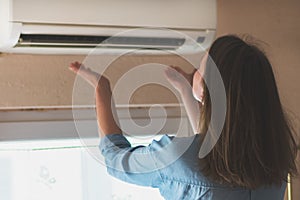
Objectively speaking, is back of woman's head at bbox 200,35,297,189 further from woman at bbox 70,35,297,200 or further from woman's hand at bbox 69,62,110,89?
woman's hand at bbox 69,62,110,89

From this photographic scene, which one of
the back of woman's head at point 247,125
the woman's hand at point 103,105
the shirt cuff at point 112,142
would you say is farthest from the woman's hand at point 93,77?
the back of woman's head at point 247,125

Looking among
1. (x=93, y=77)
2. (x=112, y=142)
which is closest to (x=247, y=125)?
(x=112, y=142)

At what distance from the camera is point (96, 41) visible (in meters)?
1.28

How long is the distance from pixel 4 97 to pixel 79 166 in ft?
0.99

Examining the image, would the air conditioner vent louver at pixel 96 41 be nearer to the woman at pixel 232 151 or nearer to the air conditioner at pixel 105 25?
the air conditioner at pixel 105 25

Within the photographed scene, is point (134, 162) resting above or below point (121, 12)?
below

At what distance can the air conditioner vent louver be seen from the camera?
1219mm

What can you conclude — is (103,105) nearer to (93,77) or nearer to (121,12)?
(93,77)

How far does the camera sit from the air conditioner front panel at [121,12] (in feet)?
3.76

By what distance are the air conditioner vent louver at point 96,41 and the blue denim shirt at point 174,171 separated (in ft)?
1.01

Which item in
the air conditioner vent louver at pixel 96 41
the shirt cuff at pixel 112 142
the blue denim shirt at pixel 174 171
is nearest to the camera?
the blue denim shirt at pixel 174 171

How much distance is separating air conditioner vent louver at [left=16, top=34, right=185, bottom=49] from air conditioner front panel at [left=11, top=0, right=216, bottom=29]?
56 millimetres

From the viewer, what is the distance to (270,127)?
1.03 metres

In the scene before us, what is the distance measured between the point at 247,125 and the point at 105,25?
405mm
